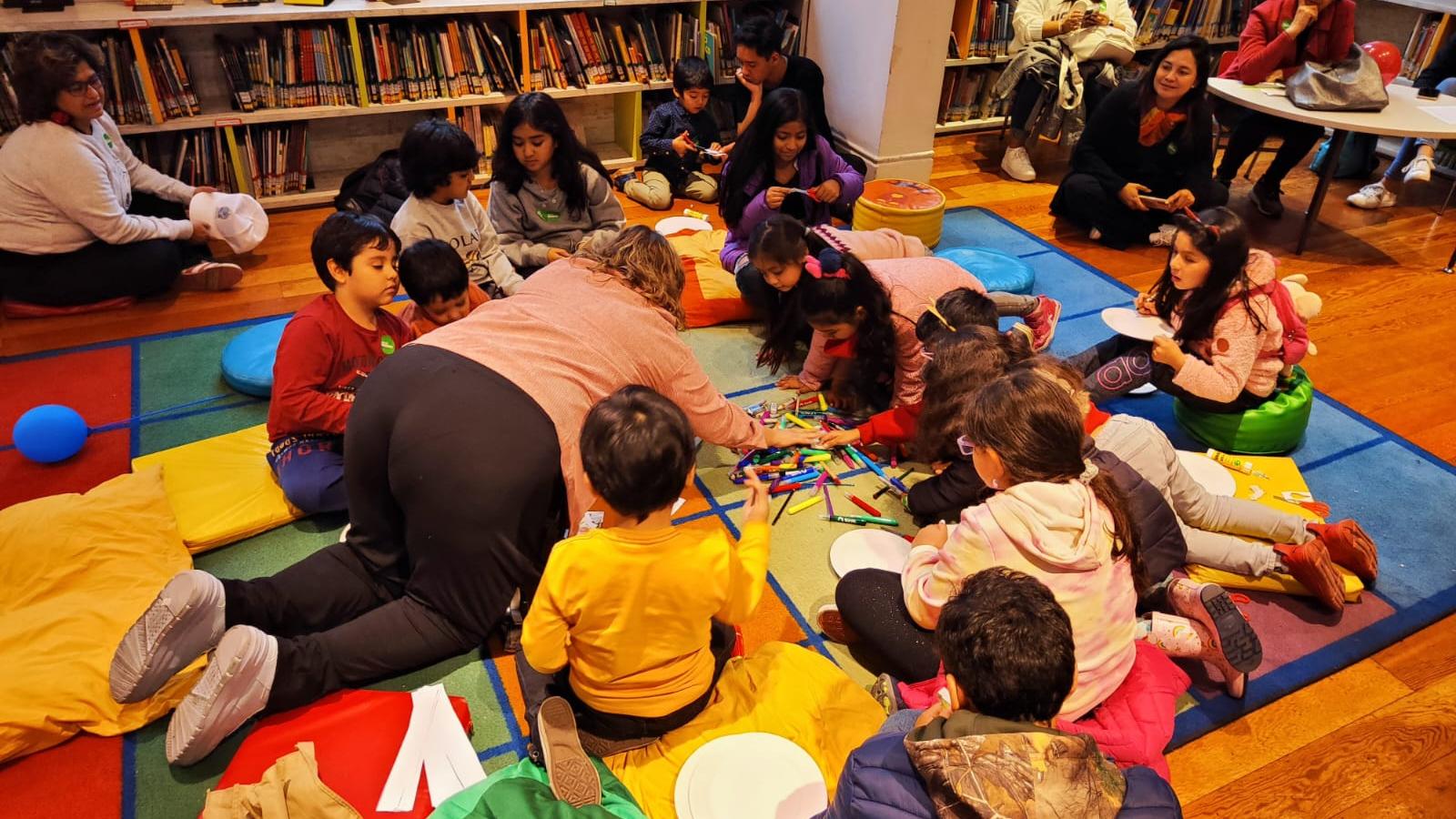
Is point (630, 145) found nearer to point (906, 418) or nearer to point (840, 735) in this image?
point (906, 418)

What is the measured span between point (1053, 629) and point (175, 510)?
244cm

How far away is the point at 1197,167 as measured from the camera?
4.64m

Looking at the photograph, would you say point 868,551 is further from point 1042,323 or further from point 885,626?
point 1042,323

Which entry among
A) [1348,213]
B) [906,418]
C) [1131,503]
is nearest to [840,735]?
[1131,503]

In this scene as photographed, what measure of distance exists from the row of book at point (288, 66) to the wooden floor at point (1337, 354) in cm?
56

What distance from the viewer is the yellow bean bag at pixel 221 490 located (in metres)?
2.61

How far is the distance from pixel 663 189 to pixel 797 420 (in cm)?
213

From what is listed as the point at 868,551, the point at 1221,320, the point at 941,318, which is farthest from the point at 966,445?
the point at 1221,320

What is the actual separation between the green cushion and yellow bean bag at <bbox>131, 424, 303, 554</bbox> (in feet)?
9.82

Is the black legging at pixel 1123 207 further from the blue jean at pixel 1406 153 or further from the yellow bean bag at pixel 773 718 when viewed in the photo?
the yellow bean bag at pixel 773 718

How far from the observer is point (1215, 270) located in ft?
9.75

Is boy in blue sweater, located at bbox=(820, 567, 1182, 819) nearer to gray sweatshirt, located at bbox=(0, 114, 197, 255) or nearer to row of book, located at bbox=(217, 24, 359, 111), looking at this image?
gray sweatshirt, located at bbox=(0, 114, 197, 255)

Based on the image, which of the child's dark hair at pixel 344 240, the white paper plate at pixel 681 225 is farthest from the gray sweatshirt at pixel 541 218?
the child's dark hair at pixel 344 240

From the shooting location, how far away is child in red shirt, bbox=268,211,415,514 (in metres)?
2.56
